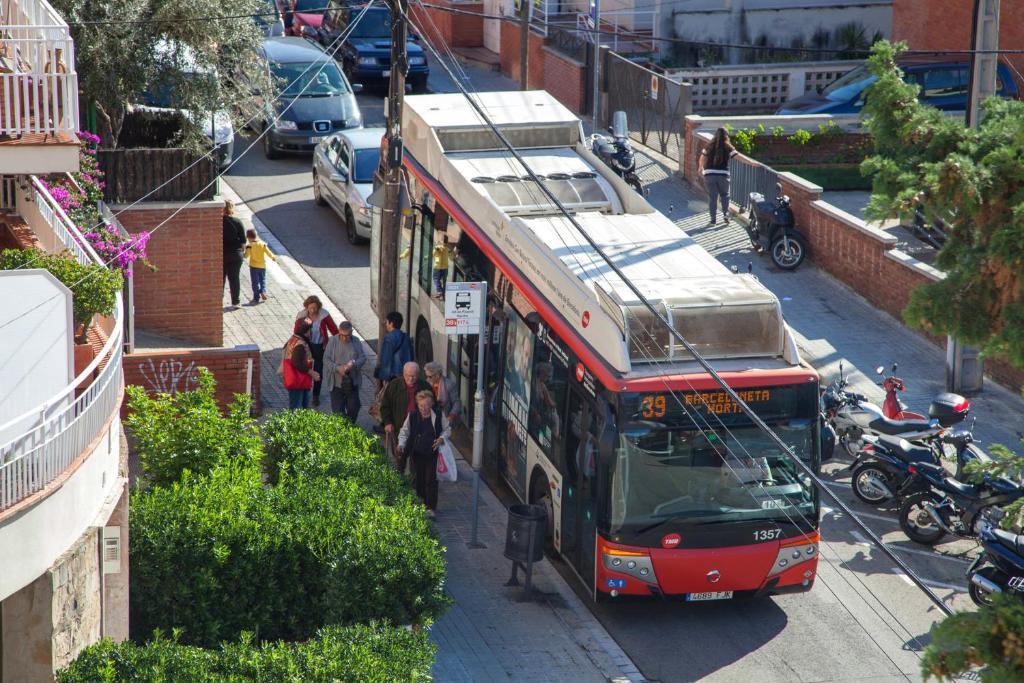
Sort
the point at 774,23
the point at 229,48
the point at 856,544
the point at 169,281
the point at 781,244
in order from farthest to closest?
the point at 774,23 < the point at 781,244 < the point at 229,48 < the point at 169,281 < the point at 856,544

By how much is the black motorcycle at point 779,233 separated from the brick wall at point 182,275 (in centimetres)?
901

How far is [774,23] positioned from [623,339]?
1000 inches

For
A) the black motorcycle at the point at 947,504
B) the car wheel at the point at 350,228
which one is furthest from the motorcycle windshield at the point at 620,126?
the black motorcycle at the point at 947,504

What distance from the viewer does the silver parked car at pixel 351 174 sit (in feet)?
80.4

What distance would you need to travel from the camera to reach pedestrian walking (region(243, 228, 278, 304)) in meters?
21.5

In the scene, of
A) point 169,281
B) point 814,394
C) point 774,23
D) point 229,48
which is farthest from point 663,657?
point 774,23

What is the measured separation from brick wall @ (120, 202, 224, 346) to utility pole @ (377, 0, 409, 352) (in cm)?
Result: 262

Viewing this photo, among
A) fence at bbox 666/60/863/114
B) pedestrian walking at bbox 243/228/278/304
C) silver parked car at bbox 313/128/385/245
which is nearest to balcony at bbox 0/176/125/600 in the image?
pedestrian walking at bbox 243/228/278/304

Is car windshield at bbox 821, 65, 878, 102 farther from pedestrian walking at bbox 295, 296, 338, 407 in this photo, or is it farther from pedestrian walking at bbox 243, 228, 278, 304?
pedestrian walking at bbox 295, 296, 338, 407

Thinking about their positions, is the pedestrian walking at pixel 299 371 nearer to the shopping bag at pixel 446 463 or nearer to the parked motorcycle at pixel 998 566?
the shopping bag at pixel 446 463

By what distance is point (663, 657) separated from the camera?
1272cm

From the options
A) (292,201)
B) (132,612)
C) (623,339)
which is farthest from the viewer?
(292,201)

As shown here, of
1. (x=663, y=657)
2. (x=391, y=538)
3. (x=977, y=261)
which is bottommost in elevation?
(x=663, y=657)

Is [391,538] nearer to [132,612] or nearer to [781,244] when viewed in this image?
[132,612]
